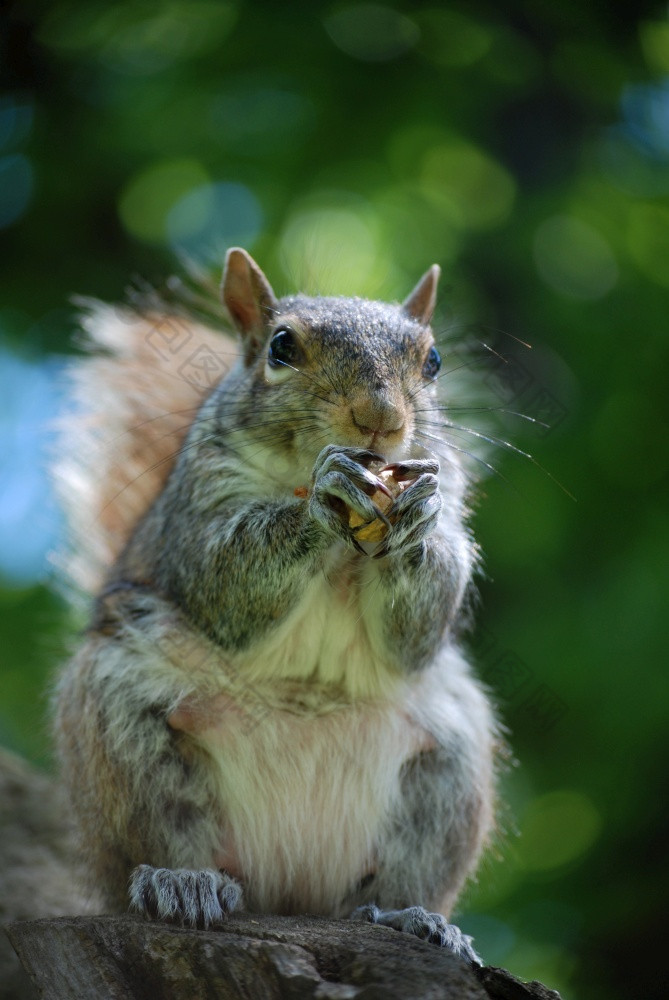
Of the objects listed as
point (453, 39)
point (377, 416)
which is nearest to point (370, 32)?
point (453, 39)

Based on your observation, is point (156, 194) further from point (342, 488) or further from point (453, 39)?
point (342, 488)

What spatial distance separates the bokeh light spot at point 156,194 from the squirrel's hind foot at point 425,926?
2.53 metres

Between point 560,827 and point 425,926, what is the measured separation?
137 centimetres

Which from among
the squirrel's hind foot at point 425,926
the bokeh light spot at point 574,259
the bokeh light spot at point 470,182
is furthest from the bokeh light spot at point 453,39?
the squirrel's hind foot at point 425,926

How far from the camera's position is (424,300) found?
2.90 meters

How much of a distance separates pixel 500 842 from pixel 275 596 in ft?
4.16

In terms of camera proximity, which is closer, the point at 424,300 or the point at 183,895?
the point at 183,895

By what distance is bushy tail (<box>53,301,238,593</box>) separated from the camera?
3.31 meters

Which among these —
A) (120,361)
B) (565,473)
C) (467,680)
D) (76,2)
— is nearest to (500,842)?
(467,680)

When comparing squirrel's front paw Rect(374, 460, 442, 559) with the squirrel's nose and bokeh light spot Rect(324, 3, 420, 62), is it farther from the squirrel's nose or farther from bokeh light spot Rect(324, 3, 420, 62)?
bokeh light spot Rect(324, 3, 420, 62)

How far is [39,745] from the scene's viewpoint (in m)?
3.69

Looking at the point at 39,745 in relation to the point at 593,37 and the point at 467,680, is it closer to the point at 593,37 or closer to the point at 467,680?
the point at 467,680

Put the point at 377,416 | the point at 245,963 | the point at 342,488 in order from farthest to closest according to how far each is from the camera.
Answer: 1. the point at 377,416
2. the point at 342,488
3. the point at 245,963

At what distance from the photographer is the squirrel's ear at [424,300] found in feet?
9.43
